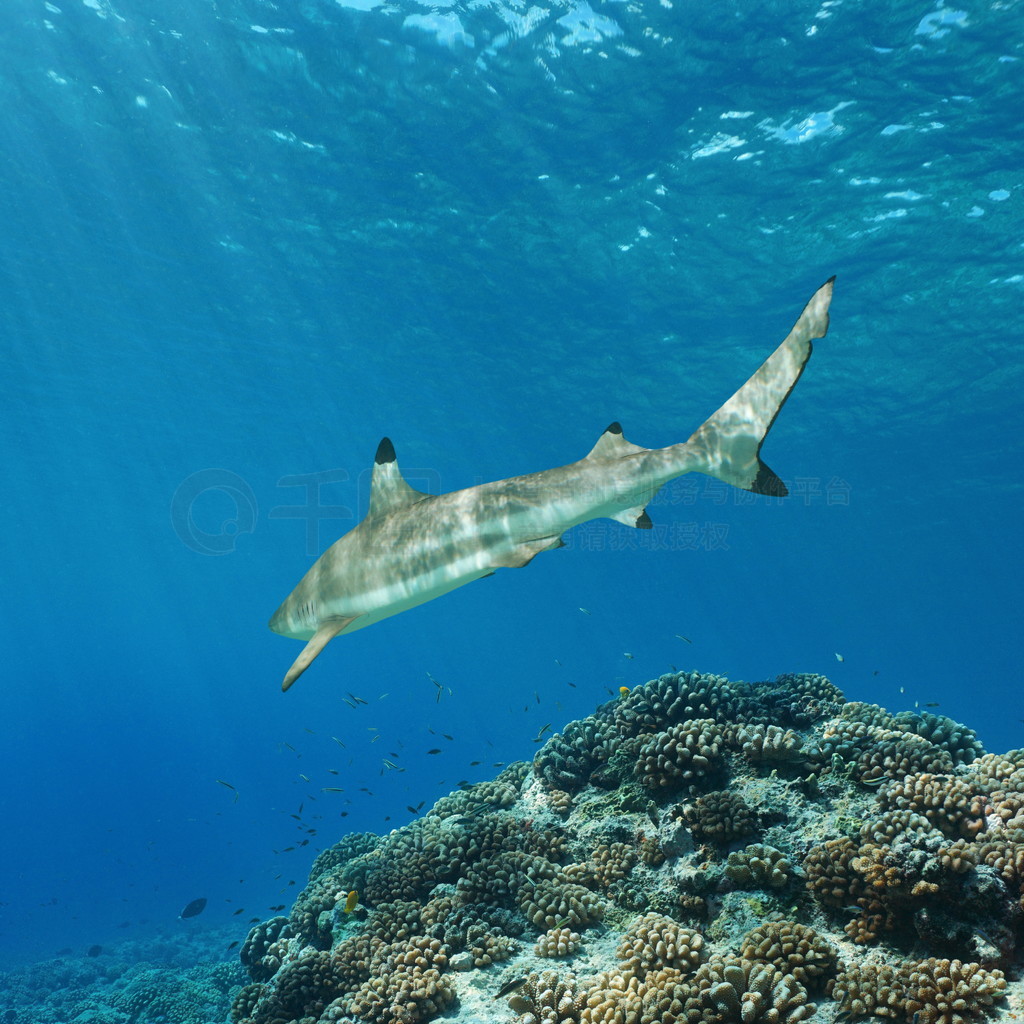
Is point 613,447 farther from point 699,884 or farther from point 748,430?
point 699,884

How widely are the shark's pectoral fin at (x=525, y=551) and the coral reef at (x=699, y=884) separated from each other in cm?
306

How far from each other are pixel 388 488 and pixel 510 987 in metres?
4.47

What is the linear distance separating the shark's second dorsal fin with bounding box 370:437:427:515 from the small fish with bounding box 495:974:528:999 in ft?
13.7

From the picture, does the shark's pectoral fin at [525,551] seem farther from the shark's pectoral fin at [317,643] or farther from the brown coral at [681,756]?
the brown coral at [681,756]

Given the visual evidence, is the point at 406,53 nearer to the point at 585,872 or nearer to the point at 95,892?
the point at 585,872

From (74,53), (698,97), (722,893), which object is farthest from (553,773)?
(74,53)

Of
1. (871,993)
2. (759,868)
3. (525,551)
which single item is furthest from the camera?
(759,868)

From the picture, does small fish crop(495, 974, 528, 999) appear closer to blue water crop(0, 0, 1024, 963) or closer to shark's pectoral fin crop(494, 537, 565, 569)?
shark's pectoral fin crop(494, 537, 565, 569)

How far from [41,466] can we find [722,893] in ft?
185

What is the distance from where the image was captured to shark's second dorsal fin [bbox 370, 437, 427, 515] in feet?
→ 20.1

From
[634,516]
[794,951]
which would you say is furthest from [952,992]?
[634,516]

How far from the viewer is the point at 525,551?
4.93 meters

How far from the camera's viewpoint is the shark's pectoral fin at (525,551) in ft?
15.9

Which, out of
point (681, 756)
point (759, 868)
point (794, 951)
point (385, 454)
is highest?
point (385, 454)
